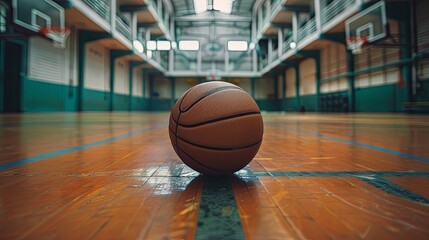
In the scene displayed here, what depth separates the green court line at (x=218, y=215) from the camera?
2.06 ft

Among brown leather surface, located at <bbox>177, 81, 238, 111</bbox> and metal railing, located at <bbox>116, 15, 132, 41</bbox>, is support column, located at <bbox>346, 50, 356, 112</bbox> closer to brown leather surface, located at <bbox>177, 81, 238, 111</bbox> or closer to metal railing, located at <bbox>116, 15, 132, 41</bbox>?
metal railing, located at <bbox>116, 15, 132, 41</bbox>

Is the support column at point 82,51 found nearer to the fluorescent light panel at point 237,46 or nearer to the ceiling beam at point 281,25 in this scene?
the ceiling beam at point 281,25

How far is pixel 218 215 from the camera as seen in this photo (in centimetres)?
74

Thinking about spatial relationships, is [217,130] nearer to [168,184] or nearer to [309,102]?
[168,184]

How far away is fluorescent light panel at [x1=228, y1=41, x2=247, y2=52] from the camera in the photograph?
77.6ft

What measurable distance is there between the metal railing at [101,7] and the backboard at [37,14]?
127 centimetres

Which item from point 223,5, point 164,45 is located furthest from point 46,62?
point 223,5

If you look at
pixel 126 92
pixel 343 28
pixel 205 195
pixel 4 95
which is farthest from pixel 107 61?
pixel 205 195

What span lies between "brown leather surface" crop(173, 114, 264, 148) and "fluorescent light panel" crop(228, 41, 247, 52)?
76.1ft

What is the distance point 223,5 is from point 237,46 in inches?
153

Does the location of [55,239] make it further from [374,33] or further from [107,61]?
[107,61]

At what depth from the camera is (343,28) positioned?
1091 cm

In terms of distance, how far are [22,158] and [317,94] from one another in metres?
15.4

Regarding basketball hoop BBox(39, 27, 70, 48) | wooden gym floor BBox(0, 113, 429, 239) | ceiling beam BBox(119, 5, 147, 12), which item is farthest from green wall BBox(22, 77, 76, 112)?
wooden gym floor BBox(0, 113, 429, 239)
